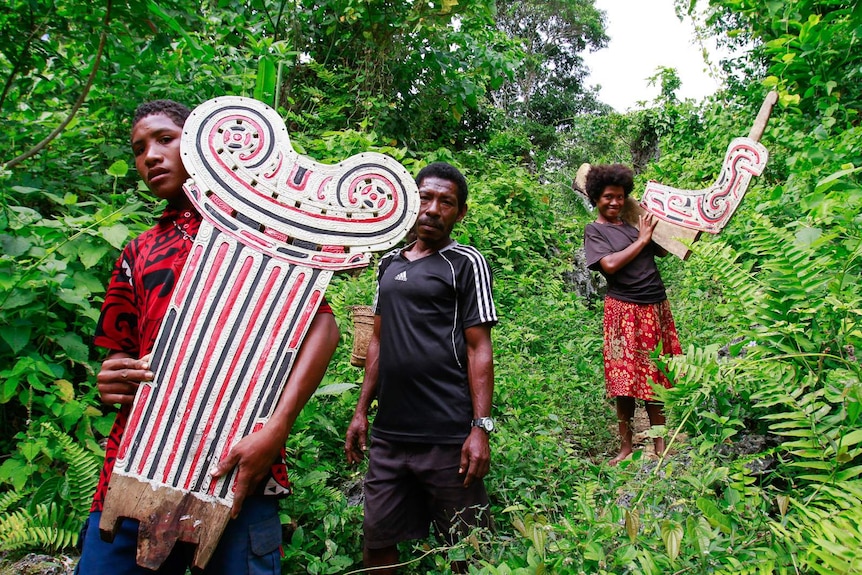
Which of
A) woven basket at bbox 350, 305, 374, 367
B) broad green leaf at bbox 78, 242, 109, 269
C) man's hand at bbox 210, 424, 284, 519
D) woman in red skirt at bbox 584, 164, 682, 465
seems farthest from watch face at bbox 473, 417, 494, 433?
broad green leaf at bbox 78, 242, 109, 269

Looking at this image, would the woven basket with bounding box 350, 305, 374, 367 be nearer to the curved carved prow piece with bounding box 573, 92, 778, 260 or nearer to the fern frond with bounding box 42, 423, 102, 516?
the fern frond with bounding box 42, 423, 102, 516

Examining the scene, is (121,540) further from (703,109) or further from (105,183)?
(703,109)

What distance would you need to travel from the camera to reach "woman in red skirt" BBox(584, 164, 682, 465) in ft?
11.6

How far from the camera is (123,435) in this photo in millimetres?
1451

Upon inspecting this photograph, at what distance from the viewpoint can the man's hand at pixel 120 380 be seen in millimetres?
1461

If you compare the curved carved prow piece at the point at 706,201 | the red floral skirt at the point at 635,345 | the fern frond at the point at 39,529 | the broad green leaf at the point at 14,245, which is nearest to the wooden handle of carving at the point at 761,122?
the curved carved prow piece at the point at 706,201

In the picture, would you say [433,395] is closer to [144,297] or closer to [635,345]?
[144,297]

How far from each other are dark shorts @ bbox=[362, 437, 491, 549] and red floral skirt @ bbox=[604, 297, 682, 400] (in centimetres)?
167

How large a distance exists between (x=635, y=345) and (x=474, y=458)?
6.02 feet

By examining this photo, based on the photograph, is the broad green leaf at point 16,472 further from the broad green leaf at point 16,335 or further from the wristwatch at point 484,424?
the wristwatch at point 484,424

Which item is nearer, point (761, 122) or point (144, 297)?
point (144, 297)

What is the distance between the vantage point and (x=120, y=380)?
4.88 ft

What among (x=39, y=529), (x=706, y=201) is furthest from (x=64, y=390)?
(x=706, y=201)

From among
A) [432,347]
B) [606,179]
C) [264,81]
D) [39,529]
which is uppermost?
[606,179]
